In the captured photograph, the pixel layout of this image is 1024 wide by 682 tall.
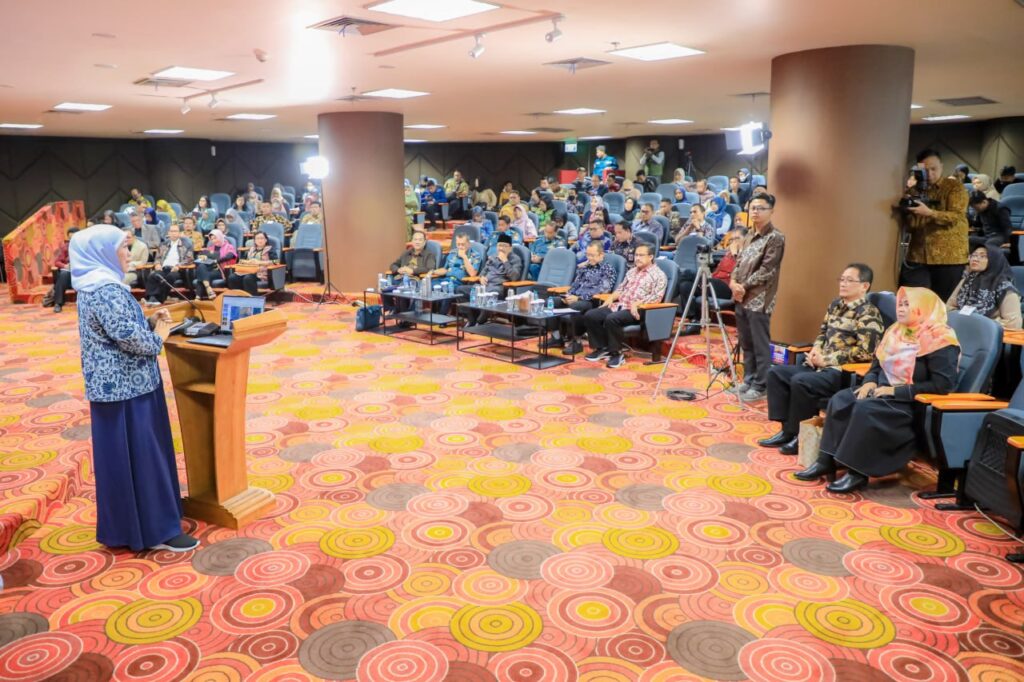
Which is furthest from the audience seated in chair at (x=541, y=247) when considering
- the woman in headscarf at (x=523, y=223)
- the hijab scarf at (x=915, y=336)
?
the hijab scarf at (x=915, y=336)

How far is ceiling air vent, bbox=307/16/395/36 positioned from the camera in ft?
17.0

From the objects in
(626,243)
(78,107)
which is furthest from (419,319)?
(78,107)

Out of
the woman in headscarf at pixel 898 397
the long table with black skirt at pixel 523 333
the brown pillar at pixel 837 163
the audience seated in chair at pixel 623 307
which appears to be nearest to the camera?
the woman in headscarf at pixel 898 397

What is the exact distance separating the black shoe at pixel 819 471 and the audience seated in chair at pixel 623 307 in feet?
9.37

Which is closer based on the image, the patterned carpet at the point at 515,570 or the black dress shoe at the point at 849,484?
the patterned carpet at the point at 515,570

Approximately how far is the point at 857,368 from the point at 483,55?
13.9ft

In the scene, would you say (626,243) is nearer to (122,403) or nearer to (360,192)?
(360,192)

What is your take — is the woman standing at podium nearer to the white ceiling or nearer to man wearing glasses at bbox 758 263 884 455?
the white ceiling

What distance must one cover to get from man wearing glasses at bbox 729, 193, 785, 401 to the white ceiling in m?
1.47

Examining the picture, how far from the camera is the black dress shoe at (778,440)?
4898 mm

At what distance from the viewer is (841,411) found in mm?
4215

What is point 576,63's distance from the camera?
7.26 meters

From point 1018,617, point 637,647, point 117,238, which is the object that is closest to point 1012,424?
point 1018,617

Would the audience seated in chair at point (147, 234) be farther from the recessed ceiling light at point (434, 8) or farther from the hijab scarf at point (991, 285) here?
the hijab scarf at point (991, 285)
